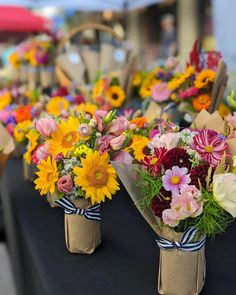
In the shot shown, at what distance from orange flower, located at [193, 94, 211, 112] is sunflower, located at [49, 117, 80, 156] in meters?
0.71

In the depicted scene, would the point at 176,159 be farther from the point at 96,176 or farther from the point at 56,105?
the point at 56,105

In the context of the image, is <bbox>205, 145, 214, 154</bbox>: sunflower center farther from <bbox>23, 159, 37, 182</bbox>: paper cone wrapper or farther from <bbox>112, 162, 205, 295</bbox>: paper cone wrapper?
<bbox>23, 159, 37, 182</bbox>: paper cone wrapper

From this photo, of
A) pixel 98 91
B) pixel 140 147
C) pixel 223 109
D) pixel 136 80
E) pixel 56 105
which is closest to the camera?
pixel 140 147

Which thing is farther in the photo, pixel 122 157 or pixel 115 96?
pixel 115 96

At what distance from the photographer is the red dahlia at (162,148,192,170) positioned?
830 millimetres

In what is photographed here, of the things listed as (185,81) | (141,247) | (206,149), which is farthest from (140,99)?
(206,149)

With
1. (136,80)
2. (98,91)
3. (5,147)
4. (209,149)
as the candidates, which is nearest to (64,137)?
(209,149)

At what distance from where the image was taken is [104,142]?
38.8 inches

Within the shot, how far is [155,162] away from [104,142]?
18 centimetres

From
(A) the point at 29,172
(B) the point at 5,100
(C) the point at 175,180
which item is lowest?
(A) the point at 29,172

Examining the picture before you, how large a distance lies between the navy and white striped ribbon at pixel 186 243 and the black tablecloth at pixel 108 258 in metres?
0.11

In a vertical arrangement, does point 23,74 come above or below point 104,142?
below

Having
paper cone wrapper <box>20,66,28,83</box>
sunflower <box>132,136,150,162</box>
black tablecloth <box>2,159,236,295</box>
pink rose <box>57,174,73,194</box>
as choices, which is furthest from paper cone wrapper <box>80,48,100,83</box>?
pink rose <box>57,174,73,194</box>

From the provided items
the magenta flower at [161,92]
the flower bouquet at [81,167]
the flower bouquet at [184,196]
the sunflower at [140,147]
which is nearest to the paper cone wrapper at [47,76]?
the magenta flower at [161,92]
